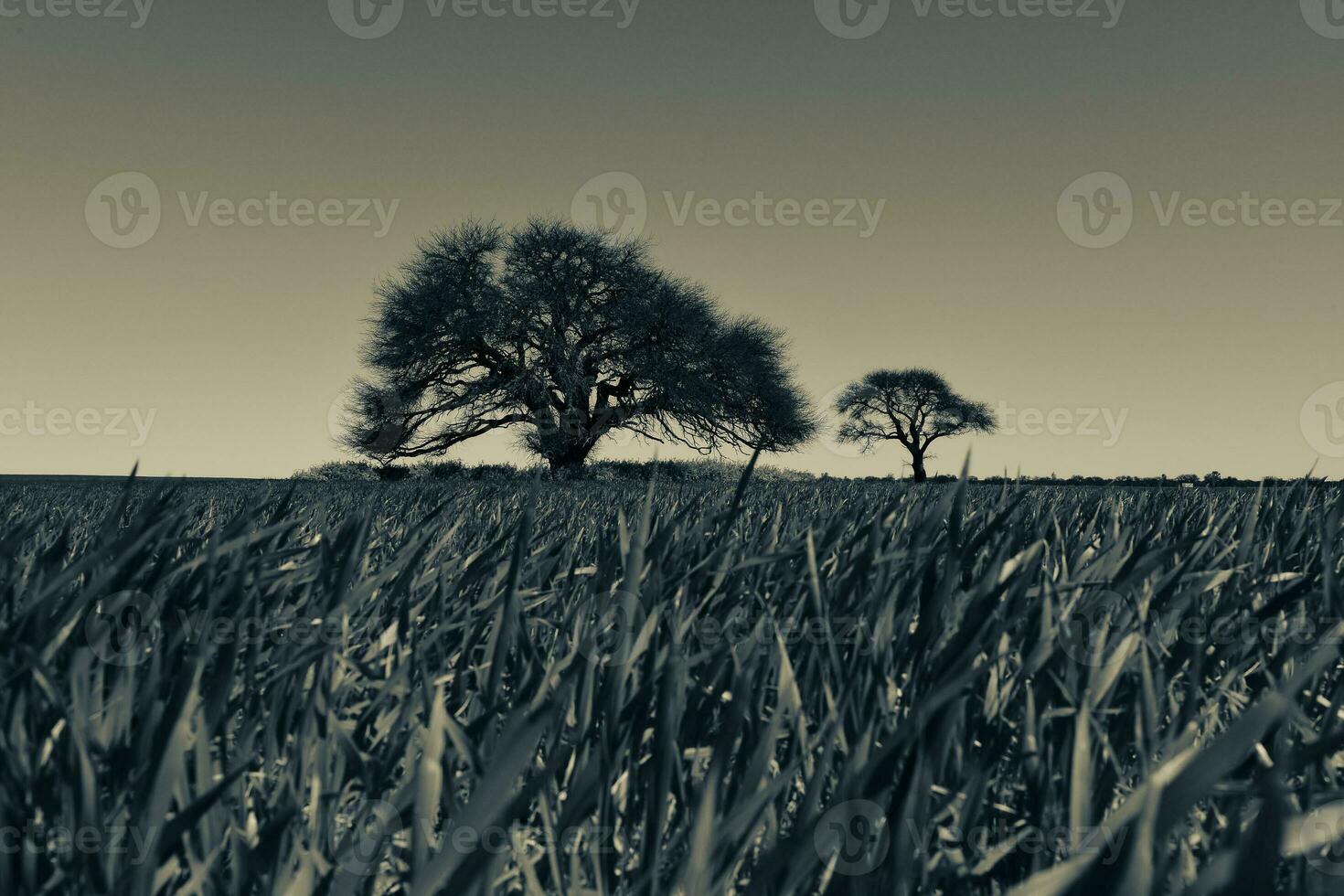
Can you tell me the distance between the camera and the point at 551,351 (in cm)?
2894

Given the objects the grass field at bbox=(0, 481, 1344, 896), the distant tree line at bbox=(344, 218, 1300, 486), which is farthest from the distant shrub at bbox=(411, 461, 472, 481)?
the grass field at bbox=(0, 481, 1344, 896)

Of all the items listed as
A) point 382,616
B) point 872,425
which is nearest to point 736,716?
point 382,616

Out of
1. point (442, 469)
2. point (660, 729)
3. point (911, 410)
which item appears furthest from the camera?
point (911, 410)

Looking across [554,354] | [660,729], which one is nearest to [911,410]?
[554,354]

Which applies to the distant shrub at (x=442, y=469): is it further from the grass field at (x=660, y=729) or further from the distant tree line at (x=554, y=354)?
Result: the grass field at (x=660, y=729)

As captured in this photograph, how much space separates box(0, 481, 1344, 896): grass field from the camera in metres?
0.69

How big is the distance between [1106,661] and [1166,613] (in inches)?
13.4

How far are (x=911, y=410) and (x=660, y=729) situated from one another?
5966 centimetres

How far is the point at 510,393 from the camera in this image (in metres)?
29.4

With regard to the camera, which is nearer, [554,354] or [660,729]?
[660,729]

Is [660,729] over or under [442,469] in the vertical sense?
under

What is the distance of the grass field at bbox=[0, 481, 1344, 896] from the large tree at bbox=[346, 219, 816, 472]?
26472 mm

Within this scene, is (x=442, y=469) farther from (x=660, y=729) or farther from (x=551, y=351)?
(x=660, y=729)

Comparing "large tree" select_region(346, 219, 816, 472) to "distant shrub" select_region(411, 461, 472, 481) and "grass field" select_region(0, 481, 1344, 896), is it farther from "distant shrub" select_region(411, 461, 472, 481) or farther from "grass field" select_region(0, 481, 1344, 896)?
"grass field" select_region(0, 481, 1344, 896)
